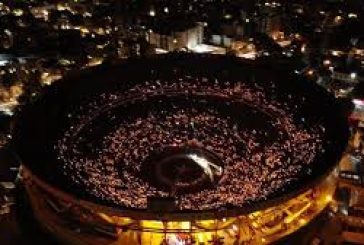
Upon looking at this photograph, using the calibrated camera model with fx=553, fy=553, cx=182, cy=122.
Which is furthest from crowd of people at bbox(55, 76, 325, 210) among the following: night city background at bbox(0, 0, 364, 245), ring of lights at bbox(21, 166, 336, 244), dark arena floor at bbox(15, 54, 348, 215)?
ring of lights at bbox(21, 166, 336, 244)

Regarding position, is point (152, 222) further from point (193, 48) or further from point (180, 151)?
point (193, 48)

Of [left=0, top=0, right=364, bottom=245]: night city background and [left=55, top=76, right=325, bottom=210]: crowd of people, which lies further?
[left=0, top=0, right=364, bottom=245]: night city background

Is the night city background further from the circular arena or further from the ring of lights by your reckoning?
the circular arena

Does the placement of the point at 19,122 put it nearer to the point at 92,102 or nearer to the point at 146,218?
the point at 92,102

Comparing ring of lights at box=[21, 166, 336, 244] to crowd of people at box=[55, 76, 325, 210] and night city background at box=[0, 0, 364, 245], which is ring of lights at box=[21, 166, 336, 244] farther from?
crowd of people at box=[55, 76, 325, 210]

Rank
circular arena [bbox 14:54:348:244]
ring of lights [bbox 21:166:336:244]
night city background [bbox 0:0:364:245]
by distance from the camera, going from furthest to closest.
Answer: night city background [bbox 0:0:364:245], circular arena [bbox 14:54:348:244], ring of lights [bbox 21:166:336:244]

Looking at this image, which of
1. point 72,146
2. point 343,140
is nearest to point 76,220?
point 72,146

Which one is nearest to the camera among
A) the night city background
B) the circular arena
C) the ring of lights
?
the ring of lights
